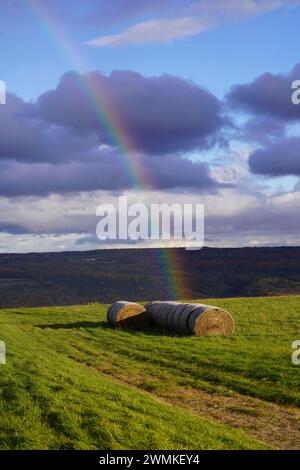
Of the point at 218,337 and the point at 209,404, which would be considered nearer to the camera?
the point at 209,404

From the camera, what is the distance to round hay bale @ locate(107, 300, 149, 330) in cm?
3106

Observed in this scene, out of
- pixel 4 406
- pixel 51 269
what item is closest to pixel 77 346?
pixel 4 406

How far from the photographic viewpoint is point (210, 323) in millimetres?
26297

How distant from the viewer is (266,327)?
28.0 m

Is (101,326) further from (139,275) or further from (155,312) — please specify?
(139,275)

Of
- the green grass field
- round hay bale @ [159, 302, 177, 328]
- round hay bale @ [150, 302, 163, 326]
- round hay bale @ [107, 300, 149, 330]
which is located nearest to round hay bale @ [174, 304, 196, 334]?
the green grass field

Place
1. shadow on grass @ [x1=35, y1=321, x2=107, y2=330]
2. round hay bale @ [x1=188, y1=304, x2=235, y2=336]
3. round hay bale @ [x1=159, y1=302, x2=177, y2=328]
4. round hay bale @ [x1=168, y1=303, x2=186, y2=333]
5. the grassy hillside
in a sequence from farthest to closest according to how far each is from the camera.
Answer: the grassy hillside, shadow on grass @ [x1=35, y1=321, x2=107, y2=330], round hay bale @ [x1=159, y1=302, x2=177, y2=328], round hay bale @ [x1=168, y1=303, x2=186, y2=333], round hay bale @ [x1=188, y1=304, x2=235, y2=336]

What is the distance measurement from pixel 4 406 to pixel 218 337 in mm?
13731

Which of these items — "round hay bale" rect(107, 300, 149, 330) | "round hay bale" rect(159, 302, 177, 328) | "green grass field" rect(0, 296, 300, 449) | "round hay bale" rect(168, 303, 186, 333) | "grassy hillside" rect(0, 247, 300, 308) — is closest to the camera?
"green grass field" rect(0, 296, 300, 449)

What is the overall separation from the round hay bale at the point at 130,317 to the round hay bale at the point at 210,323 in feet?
17.6

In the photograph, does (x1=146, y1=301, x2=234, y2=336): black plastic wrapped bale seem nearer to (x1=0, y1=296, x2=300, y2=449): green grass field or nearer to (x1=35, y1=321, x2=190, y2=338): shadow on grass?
(x1=35, y1=321, x2=190, y2=338): shadow on grass

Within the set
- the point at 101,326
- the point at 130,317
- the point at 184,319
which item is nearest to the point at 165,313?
the point at 184,319

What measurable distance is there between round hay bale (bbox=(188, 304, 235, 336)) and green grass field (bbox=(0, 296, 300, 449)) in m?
0.73

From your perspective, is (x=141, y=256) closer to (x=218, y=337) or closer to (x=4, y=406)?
(x=218, y=337)
